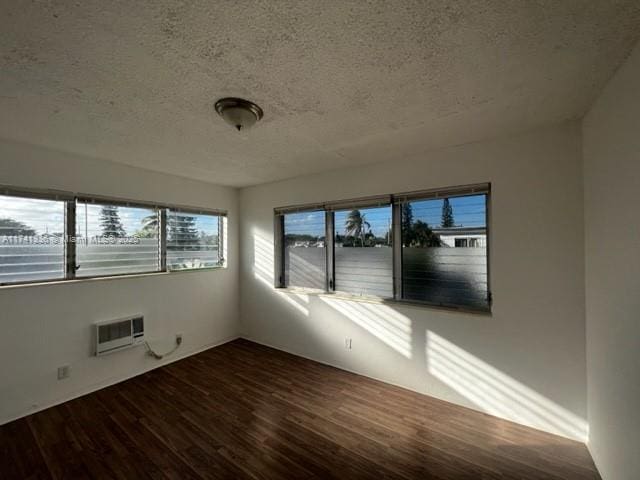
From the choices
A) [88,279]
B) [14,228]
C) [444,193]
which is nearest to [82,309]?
[88,279]

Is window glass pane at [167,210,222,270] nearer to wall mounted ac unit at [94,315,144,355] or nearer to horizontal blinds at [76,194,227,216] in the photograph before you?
horizontal blinds at [76,194,227,216]

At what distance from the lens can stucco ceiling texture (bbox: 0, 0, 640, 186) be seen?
107 centimetres

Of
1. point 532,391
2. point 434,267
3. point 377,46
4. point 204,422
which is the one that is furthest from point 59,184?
point 532,391

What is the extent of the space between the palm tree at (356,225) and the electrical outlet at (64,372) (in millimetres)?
3165

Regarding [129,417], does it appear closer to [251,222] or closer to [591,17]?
[251,222]

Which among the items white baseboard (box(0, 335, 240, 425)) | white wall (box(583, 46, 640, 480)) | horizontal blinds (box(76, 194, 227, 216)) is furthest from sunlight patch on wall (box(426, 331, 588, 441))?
horizontal blinds (box(76, 194, 227, 216))

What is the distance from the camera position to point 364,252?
3.20 meters

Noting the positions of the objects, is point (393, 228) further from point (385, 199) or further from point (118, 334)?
point (118, 334)

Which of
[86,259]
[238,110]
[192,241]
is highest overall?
[238,110]

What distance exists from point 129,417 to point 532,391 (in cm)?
342

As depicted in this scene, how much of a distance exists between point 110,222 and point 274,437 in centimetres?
278

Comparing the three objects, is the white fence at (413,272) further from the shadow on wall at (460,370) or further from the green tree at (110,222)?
the green tree at (110,222)

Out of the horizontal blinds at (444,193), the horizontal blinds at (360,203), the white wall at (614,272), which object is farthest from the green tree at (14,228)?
the white wall at (614,272)

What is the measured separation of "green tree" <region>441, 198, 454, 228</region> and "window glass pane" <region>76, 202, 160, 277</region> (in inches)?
133
